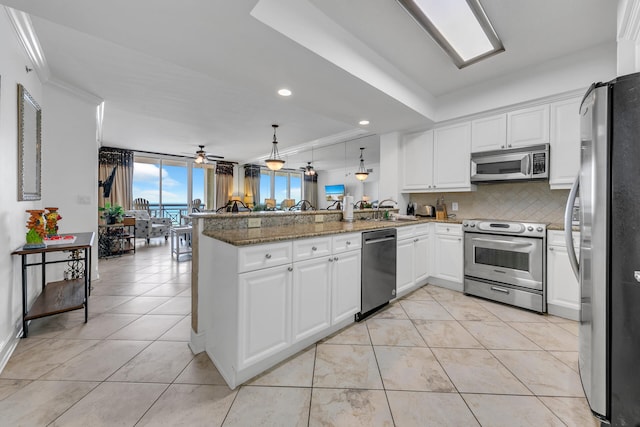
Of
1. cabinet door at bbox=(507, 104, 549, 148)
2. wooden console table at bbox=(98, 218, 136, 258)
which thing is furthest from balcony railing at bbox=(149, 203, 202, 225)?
cabinet door at bbox=(507, 104, 549, 148)

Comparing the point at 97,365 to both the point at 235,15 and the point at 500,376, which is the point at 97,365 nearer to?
the point at 235,15

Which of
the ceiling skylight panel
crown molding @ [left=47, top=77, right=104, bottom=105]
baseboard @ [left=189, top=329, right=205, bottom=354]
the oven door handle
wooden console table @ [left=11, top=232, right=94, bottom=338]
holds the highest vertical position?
crown molding @ [left=47, top=77, right=104, bottom=105]

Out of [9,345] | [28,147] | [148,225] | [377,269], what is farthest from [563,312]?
[148,225]

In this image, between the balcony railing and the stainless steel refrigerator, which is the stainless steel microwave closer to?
the stainless steel refrigerator

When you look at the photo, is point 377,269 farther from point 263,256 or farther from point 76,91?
point 76,91

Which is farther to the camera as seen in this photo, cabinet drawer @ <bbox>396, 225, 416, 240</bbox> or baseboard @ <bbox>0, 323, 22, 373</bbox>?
cabinet drawer @ <bbox>396, 225, 416, 240</bbox>

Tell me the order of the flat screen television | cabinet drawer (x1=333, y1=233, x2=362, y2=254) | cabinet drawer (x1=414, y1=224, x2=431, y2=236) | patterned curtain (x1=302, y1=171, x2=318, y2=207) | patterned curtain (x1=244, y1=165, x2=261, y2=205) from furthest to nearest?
patterned curtain (x1=302, y1=171, x2=318, y2=207) → the flat screen television → patterned curtain (x1=244, y1=165, x2=261, y2=205) → cabinet drawer (x1=414, y1=224, x2=431, y2=236) → cabinet drawer (x1=333, y1=233, x2=362, y2=254)

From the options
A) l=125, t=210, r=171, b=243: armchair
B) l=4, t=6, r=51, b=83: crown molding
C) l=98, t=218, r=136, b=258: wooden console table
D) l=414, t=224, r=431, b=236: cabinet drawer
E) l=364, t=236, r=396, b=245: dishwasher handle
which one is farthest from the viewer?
l=125, t=210, r=171, b=243: armchair

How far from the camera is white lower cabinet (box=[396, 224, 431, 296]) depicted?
9.37 ft

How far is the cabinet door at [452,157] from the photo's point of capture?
3.25 m

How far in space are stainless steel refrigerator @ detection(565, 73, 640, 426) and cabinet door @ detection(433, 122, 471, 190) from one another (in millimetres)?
2112

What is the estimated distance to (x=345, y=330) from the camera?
7.30ft

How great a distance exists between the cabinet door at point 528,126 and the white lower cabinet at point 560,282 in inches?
41.4

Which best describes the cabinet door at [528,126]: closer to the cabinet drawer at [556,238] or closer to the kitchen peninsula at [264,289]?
the cabinet drawer at [556,238]
